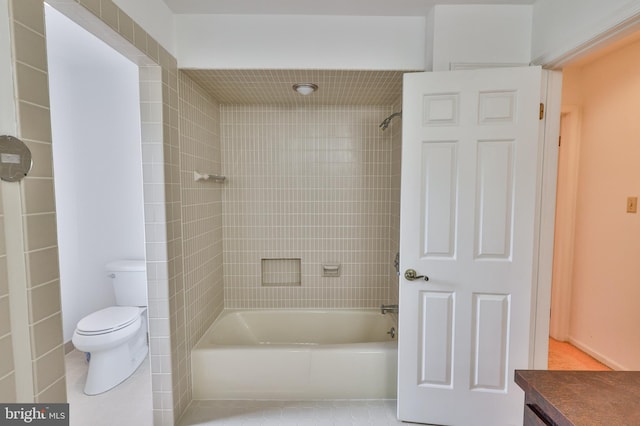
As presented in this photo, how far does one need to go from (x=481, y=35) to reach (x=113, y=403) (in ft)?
10.5

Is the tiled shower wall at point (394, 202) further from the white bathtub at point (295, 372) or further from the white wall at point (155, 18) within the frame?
the white wall at point (155, 18)

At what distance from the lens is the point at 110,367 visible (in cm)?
205

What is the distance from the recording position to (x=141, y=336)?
2.38 metres

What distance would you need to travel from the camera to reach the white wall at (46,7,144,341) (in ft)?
8.00

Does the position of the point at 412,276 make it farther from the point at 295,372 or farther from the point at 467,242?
the point at 295,372

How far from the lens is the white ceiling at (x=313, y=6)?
161 cm

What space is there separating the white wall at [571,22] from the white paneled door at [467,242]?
16 cm

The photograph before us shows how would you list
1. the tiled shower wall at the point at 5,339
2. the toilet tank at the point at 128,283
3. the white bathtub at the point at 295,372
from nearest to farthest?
the tiled shower wall at the point at 5,339 < the white bathtub at the point at 295,372 < the toilet tank at the point at 128,283

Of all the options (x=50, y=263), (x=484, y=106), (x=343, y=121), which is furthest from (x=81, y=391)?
(x=484, y=106)

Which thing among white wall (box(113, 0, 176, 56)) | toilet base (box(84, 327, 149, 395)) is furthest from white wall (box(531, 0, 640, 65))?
toilet base (box(84, 327, 149, 395))

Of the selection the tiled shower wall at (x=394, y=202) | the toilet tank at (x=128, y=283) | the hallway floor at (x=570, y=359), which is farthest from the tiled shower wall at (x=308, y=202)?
the hallway floor at (x=570, y=359)

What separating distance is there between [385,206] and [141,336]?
2.29 metres

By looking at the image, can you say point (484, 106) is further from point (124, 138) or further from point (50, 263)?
point (124, 138)

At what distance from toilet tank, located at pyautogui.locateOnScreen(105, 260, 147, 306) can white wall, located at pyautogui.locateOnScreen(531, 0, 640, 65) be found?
121 inches
